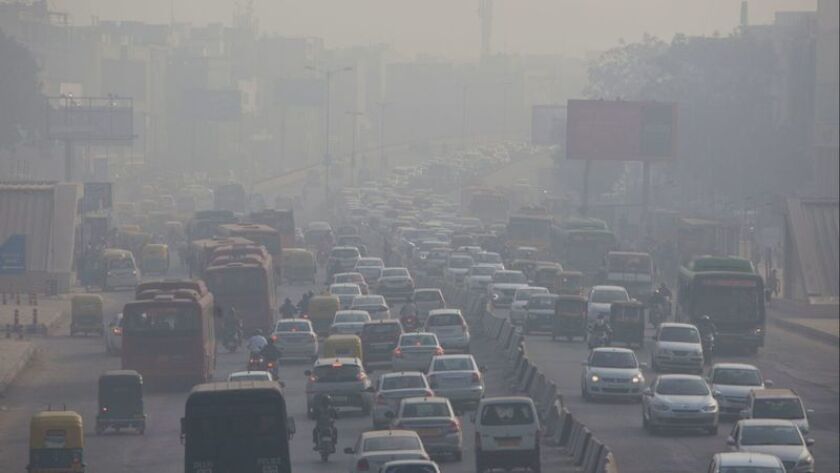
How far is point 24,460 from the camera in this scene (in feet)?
114

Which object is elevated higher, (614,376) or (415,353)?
(614,376)

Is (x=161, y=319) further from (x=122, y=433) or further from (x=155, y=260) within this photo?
(x=155, y=260)

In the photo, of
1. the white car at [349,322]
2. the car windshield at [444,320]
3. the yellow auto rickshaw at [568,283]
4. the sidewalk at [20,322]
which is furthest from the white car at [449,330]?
the yellow auto rickshaw at [568,283]

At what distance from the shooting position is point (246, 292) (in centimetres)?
5503

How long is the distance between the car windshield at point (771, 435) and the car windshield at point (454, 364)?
34.4 ft

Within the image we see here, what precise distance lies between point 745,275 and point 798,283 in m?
15.0

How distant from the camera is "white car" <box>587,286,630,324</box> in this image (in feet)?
186

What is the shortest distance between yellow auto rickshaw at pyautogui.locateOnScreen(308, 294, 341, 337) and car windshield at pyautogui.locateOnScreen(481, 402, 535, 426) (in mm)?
26147

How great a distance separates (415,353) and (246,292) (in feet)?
38.4

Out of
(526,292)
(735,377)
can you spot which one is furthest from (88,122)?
(735,377)

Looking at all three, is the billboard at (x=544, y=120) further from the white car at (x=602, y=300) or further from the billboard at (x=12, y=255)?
the white car at (x=602, y=300)

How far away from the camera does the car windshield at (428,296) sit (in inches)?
2350

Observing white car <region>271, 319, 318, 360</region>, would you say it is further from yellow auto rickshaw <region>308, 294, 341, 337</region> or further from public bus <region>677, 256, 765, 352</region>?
public bus <region>677, 256, 765, 352</region>

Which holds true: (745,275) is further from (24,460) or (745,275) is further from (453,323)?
(24,460)
